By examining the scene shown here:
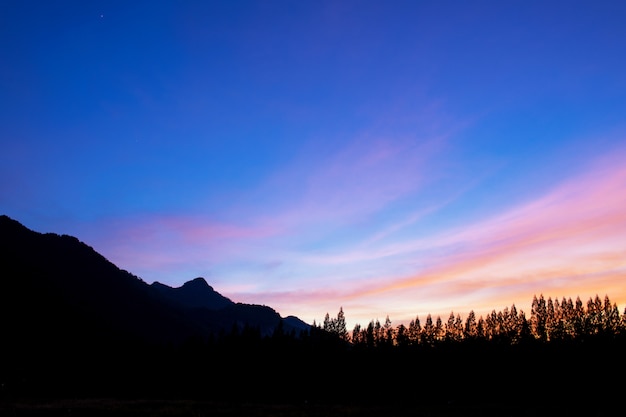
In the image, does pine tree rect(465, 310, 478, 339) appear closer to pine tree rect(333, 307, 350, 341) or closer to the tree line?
the tree line

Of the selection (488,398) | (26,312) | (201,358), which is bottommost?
(488,398)

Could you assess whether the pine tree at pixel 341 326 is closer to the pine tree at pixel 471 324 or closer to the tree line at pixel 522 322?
the tree line at pixel 522 322

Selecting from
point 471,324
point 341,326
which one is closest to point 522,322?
point 471,324

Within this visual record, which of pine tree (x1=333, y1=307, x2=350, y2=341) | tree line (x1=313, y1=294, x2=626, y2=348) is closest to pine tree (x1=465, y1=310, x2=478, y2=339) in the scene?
tree line (x1=313, y1=294, x2=626, y2=348)

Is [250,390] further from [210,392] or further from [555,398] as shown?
[555,398]

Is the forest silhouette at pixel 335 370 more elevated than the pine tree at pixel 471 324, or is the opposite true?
the pine tree at pixel 471 324

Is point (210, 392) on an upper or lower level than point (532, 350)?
lower

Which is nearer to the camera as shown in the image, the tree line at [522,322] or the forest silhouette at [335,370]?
the forest silhouette at [335,370]

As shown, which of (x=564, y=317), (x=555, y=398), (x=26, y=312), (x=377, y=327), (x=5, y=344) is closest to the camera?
(x=555, y=398)

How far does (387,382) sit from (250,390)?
112 ft

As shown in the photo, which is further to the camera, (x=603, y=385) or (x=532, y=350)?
(x=532, y=350)

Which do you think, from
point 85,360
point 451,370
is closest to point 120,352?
point 85,360

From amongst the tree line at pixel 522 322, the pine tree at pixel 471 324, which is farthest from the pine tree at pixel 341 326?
the pine tree at pixel 471 324

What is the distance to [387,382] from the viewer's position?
104 m
